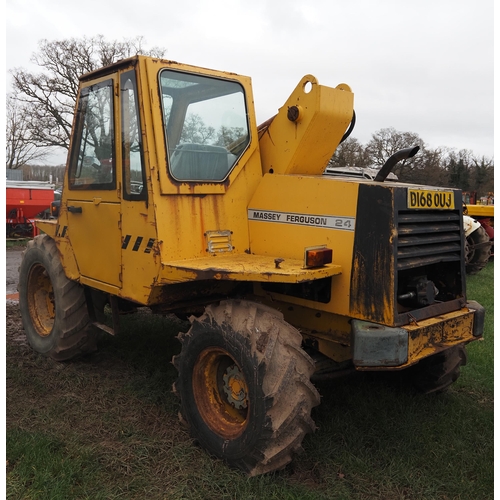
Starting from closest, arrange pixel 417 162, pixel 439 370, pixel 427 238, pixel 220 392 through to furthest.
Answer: pixel 427 238
pixel 220 392
pixel 439 370
pixel 417 162

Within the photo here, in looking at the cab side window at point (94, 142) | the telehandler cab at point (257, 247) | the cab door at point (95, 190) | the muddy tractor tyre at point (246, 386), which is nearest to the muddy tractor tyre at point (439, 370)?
the telehandler cab at point (257, 247)

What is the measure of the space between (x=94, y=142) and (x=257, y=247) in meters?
1.75

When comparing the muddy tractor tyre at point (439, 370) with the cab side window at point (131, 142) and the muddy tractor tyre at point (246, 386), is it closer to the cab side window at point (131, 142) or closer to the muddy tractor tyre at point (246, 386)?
the muddy tractor tyre at point (246, 386)

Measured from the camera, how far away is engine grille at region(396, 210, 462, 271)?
3.33m

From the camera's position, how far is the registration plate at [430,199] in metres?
3.36

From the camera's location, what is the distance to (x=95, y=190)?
14.6 ft

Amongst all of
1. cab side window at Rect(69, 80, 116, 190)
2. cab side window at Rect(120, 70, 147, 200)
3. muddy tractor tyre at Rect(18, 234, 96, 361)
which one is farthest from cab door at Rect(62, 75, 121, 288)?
muddy tractor tyre at Rect(18, 234, 96, 361)

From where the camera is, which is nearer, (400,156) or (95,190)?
(400,156)

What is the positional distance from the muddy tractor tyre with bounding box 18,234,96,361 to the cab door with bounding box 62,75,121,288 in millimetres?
408

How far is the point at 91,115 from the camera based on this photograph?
15.0 ft

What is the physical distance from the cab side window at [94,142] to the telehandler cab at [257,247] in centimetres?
2

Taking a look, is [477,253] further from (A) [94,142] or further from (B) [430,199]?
(A) [94,142]

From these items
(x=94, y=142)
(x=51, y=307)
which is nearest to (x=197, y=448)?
(x=94, y=142)

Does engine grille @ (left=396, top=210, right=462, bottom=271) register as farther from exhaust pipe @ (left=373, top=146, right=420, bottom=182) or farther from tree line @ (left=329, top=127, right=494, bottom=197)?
tree line @ (left=329, top=127, right=494, bottom=197)
